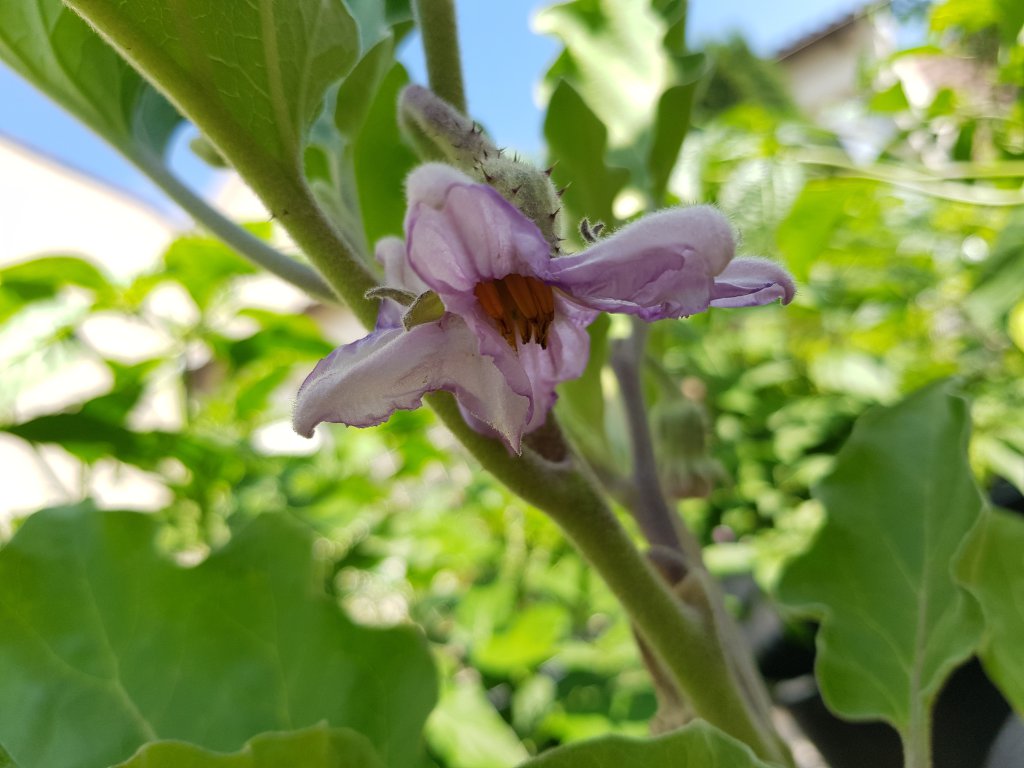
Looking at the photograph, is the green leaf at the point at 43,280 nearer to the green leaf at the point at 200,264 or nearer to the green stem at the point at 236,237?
the green leaf at the point at 200,264

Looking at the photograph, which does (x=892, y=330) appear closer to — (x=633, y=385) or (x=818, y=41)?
(x=633, y=385)

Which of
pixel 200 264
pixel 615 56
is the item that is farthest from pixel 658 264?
pixel 200 264

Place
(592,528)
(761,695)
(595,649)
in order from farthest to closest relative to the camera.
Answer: (595,649), (761,695), (592,528)

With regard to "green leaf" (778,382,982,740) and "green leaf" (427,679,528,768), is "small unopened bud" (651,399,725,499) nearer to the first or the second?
"green leaf" (778,382,982,740)

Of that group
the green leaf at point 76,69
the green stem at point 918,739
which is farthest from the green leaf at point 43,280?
the green stem at point 918,739

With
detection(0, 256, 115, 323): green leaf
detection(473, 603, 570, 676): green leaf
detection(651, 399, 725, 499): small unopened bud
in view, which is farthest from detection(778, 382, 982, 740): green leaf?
detection(0, 256, 115, 323): green leaf

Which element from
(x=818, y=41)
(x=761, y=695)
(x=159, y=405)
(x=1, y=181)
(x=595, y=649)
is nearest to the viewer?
(x=761, y=695)

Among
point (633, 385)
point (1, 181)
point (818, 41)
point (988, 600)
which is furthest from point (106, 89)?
point (818, 41)
